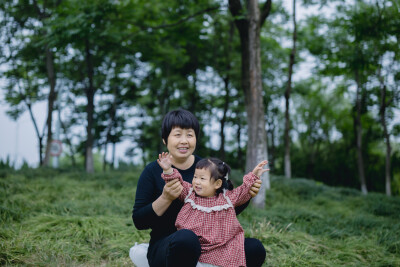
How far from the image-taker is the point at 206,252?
1923 mm

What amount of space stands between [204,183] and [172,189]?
0.20 meters

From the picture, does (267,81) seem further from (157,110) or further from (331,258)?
(331,258)

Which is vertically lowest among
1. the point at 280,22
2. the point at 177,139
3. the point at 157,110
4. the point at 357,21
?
the point at 177,139

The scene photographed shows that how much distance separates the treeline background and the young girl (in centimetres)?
538

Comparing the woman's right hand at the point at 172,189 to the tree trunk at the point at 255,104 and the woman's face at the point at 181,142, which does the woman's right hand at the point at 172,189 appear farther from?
the tree trunk at the point at 255,104

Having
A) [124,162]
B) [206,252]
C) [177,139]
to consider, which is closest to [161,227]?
[206,252]

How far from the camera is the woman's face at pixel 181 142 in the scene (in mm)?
2133

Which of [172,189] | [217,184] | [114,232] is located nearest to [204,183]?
[217,184]

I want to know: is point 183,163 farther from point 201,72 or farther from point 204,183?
point 201,72

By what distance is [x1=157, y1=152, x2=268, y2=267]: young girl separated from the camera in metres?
1.91

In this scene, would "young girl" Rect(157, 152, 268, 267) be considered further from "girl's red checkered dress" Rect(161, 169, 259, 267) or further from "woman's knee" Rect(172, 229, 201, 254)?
"woman's knee" Rect(172, 229, 201, 254)

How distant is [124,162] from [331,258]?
901 centimetres

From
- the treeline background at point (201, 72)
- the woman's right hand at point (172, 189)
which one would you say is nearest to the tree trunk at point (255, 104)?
the treeline background at point (201, 72)

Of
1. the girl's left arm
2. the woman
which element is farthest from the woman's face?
the girl's left arm
